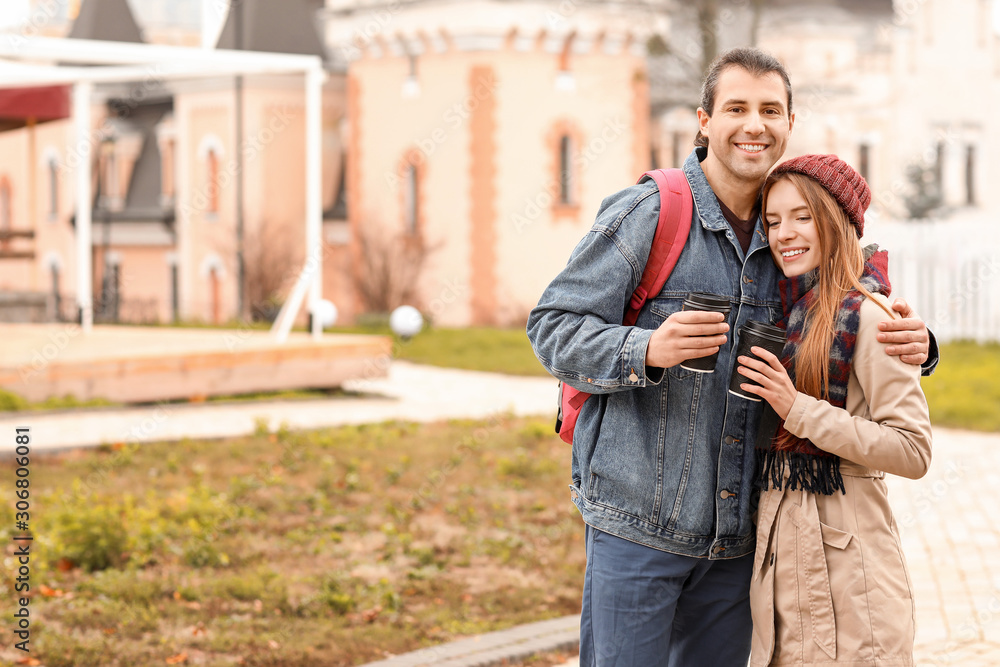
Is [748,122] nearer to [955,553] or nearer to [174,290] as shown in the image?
[955,553]

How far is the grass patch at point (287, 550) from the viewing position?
5.00m

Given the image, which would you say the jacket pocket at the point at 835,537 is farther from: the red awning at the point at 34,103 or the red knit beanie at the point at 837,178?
the red awning at the point at 34,103

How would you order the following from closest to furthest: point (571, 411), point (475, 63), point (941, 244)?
1. point (571, 411)
2. point (941, 244)
3. point (475, 63)

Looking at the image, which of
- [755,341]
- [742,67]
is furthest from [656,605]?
[742,67]

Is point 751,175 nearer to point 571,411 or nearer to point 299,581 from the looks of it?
point 571,411

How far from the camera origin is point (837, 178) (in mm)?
2666

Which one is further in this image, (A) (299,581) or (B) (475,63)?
(B) (475,63)

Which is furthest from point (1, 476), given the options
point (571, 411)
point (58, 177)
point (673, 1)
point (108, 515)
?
point (58, 177)

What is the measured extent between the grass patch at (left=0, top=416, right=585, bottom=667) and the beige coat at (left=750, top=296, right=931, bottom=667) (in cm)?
256

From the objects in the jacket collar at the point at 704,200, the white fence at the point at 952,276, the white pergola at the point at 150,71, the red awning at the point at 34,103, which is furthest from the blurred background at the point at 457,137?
the jacket collar at the point at 704,200

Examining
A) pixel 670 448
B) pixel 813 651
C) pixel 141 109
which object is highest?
pixel 141 109

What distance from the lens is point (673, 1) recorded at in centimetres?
2845

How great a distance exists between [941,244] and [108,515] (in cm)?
1629

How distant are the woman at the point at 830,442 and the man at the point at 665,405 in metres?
0.08
